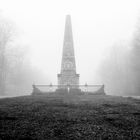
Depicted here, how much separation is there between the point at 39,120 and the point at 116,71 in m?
44.9

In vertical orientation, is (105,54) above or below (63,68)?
above

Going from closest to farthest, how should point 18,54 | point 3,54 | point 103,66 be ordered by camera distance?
1. point 3,54
2. point 18,54
3. point 103,66

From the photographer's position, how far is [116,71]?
49.8 metres

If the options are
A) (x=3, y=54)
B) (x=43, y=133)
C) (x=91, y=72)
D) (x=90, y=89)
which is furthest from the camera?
(x=91, y=72)

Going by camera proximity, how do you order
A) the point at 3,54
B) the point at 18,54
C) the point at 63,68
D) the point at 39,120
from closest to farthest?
the point at 39,120
the point at 63,68
the point at 3,54
the point at 18,54

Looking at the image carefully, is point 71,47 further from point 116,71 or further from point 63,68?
point 116,71

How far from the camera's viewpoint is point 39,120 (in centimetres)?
676

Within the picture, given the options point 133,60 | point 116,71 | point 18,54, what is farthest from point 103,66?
point 18,54

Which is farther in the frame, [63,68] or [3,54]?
[3,54]

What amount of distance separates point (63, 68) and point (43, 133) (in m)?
28.1

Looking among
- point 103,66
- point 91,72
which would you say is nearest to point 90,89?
point 103,66

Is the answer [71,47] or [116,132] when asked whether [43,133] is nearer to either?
[116,132]

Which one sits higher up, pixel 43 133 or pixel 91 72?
pixel 91 72

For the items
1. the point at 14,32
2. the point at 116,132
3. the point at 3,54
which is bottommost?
the point at 116,132
